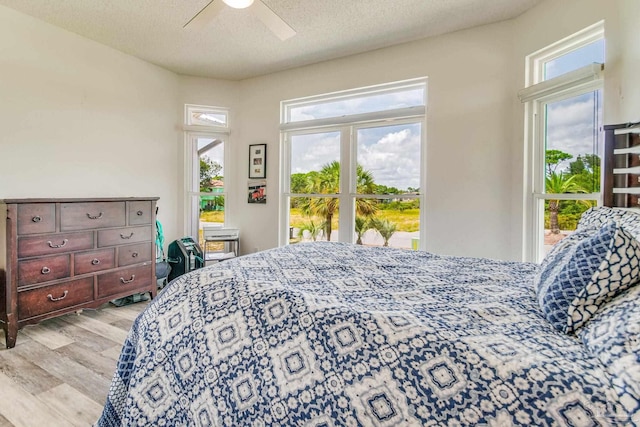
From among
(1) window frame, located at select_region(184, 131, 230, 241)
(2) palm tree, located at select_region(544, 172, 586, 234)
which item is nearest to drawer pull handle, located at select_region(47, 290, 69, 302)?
(1) window frame, located at select_region(184, 131, 230, 241)

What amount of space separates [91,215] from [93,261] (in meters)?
0.40

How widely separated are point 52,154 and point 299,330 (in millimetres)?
3324

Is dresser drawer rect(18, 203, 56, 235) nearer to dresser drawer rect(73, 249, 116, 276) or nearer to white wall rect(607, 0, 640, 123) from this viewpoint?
dresser drawer rect(73, 249, 116, 276)

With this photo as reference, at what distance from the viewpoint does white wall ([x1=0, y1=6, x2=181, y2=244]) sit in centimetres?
279

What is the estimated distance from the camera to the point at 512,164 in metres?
2.95

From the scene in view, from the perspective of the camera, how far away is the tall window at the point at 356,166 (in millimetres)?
3508

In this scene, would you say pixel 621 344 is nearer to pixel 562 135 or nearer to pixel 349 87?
pixel 562 135

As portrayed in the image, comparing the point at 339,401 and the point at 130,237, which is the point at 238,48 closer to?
the point at 130,237

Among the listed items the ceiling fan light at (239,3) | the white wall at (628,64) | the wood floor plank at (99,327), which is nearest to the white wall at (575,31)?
the white wall at (628,64)

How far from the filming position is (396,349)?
89cm

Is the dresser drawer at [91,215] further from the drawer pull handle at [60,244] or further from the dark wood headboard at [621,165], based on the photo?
the dark wood headboard at [621,165]

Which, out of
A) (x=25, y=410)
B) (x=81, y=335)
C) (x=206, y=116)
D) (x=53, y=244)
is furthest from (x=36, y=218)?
(x=206, y=116)

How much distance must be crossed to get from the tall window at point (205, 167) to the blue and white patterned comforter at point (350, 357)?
319 cm

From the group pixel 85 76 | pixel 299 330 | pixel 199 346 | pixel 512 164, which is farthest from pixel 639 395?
pixel 85 76
